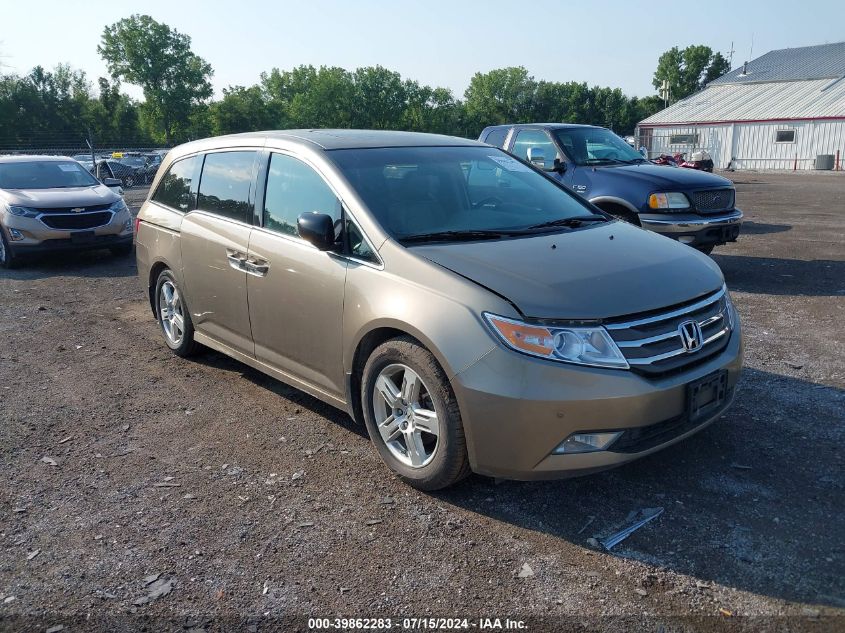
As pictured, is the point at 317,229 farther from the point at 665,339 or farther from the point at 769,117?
the point at 769,117

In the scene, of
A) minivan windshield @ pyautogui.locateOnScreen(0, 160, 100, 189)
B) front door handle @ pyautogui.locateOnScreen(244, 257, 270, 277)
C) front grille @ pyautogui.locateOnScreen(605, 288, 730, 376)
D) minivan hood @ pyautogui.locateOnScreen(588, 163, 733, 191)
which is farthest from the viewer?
minivan windshield @ pyautogui.locateOnScreen(0, 160, 100, 189)

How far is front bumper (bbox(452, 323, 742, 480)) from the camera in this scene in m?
3.14

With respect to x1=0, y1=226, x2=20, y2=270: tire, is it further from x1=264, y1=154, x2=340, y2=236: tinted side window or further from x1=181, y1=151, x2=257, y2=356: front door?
x1=264, y1=154, x2=340, y2=236: tinted side window

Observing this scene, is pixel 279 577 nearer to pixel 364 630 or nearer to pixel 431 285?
pixel 364 630

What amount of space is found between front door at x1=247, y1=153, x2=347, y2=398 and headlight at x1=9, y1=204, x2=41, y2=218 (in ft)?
25.2

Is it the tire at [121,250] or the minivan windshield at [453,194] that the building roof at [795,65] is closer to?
the tire at [121,250]

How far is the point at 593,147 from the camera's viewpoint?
9773mm

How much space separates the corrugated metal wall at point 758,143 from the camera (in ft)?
124

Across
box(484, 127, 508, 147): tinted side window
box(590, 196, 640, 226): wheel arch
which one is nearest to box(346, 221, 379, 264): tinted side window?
box(590, 196, 640, 226): wheel arch

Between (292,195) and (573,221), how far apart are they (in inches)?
70.8

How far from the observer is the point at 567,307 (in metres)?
3.25

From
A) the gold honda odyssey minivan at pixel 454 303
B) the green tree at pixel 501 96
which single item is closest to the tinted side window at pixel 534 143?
the gold honda odyssey minivan at pixel 454 303

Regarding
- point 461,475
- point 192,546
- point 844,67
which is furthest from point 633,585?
point 844,67

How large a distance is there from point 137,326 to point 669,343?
580 centimetres
